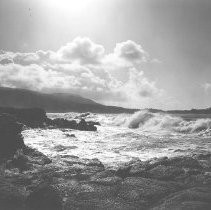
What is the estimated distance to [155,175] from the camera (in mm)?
12461

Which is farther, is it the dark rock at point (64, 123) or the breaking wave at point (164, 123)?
the dark rock at point (64, 123)

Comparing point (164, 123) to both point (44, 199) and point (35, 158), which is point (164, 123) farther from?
point (44, 199)

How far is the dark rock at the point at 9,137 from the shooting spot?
1664 cm

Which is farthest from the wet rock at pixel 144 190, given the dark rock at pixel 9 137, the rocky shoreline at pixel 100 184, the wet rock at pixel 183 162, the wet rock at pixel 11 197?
the dark rock at pixel 9 137

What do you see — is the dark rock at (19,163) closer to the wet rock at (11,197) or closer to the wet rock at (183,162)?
the wet rock at (11,197)

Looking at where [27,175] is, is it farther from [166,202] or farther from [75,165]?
[166,202]

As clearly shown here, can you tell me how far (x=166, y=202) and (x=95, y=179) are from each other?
3038 mm

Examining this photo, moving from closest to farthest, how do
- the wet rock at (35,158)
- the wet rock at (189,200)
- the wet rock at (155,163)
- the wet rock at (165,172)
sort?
the wet rock at (189,200) < the wet rock at (165,172) < the wet rock at (155,163) < the wet rock at (35,158)

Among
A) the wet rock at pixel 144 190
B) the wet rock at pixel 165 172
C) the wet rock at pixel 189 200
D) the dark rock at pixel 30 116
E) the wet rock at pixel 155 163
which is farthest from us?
the dark rock at pixel 30 116

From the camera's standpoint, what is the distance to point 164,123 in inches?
1873

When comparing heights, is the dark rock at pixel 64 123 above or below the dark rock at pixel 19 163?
above

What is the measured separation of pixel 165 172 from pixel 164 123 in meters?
35.4

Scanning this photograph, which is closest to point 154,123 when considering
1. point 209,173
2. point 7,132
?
point 7,132

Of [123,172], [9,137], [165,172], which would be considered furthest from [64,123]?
[165,172]
